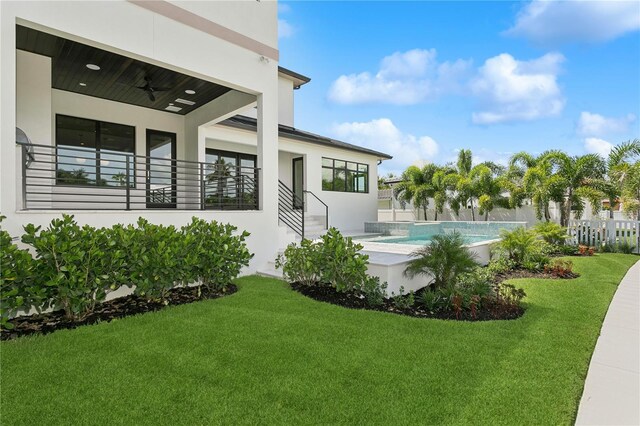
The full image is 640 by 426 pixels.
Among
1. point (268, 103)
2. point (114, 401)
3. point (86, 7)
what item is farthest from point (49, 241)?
point (268, 103)

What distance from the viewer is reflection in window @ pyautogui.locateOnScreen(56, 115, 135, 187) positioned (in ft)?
29.3

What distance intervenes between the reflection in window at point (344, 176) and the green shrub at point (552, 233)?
850 centimetres

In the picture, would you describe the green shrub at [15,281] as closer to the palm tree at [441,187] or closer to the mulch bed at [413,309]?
the mulch bed at [413,309]

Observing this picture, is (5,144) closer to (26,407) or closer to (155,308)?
(155,308)

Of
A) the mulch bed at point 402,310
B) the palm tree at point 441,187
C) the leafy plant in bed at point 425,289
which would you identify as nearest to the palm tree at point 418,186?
the palm tree at point 441,187

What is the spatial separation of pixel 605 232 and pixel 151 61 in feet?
50.8

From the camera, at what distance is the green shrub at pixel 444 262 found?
19.4 feet

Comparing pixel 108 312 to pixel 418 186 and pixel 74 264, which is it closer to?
pixel 74 264

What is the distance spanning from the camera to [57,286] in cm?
464

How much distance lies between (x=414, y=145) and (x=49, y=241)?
196 ft

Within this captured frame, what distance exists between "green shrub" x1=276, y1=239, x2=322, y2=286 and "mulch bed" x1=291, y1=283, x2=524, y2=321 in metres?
0.34

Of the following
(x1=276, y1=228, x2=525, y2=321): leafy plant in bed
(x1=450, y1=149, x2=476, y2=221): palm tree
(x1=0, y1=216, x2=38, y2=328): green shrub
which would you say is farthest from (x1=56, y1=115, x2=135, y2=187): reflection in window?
(x1=450, y1=149, x2=476, y2=221): palm tree

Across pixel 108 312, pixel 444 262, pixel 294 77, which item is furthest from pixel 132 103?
pixel 294 77

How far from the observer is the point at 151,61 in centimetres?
672
